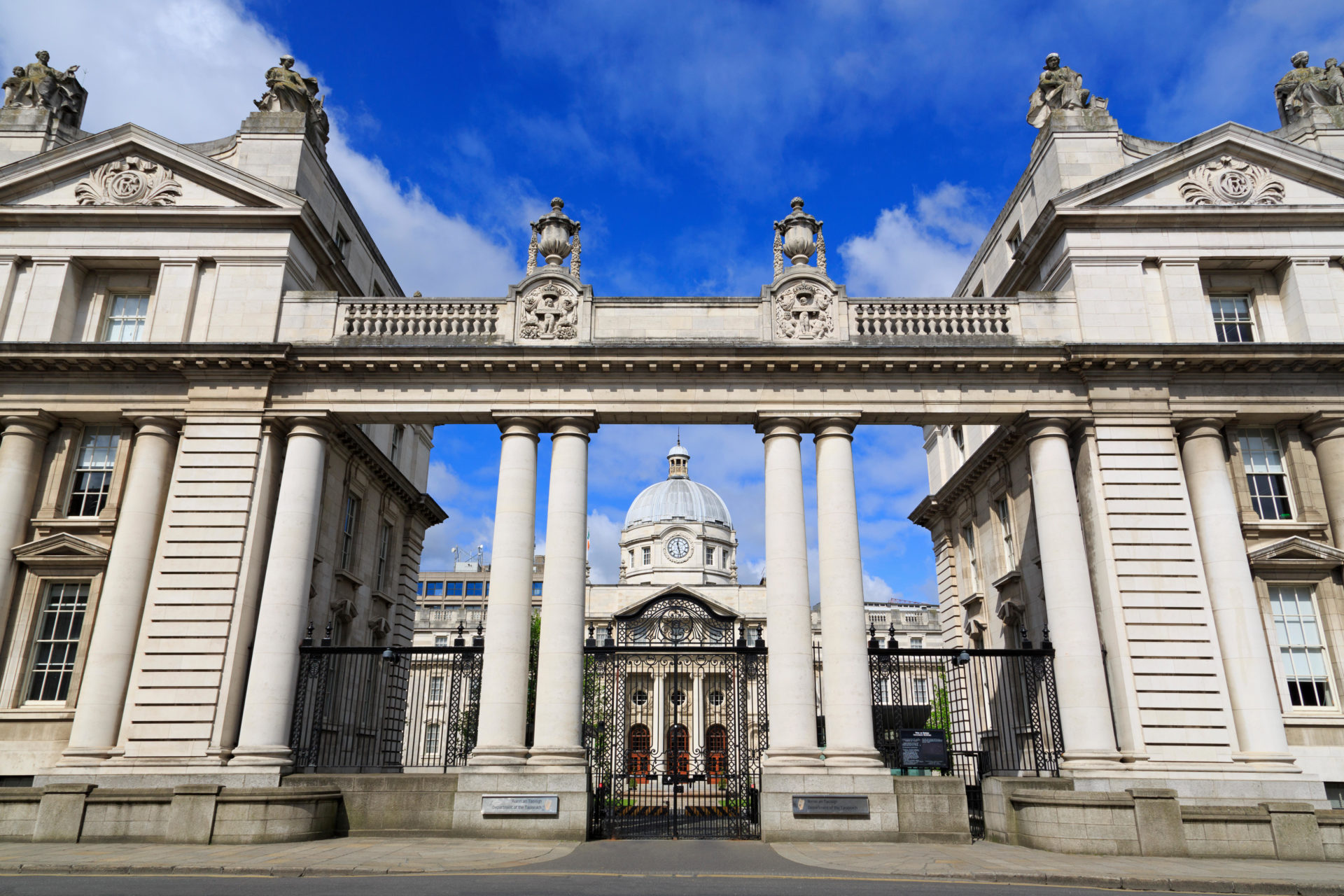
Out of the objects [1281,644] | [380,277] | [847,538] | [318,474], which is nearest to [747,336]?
[847,538]

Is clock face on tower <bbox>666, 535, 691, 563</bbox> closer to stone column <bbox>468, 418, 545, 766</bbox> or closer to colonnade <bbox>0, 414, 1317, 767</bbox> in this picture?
colonnade <bbox>0, 414, 1317, 767</bbox>

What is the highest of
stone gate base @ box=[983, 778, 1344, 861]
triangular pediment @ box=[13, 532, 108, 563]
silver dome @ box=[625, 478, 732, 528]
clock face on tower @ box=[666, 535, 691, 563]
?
silver dome @ box=[625, 478, 732, 528]

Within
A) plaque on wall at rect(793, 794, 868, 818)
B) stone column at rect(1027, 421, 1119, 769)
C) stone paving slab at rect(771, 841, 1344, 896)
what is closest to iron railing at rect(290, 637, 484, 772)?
plaque on wall at rect(793, 794, 868, 818)

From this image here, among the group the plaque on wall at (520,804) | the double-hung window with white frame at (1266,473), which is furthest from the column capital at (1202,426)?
the plaque on wall at (520,804)

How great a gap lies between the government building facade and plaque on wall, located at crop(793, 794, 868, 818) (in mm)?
71

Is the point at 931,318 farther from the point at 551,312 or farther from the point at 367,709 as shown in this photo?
the point at 367,709

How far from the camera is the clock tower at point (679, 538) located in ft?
349

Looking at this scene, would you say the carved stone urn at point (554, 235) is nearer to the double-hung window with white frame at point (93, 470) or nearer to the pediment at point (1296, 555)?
the double-hung window with white frame at point (93, 470)

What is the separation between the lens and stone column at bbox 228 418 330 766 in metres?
19.0

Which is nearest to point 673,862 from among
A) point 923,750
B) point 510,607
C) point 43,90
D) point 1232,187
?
point 510,607

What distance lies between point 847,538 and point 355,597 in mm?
15744

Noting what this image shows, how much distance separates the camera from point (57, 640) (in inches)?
812

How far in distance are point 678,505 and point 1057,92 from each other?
88.2 metres

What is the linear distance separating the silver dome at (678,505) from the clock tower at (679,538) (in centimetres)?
9
